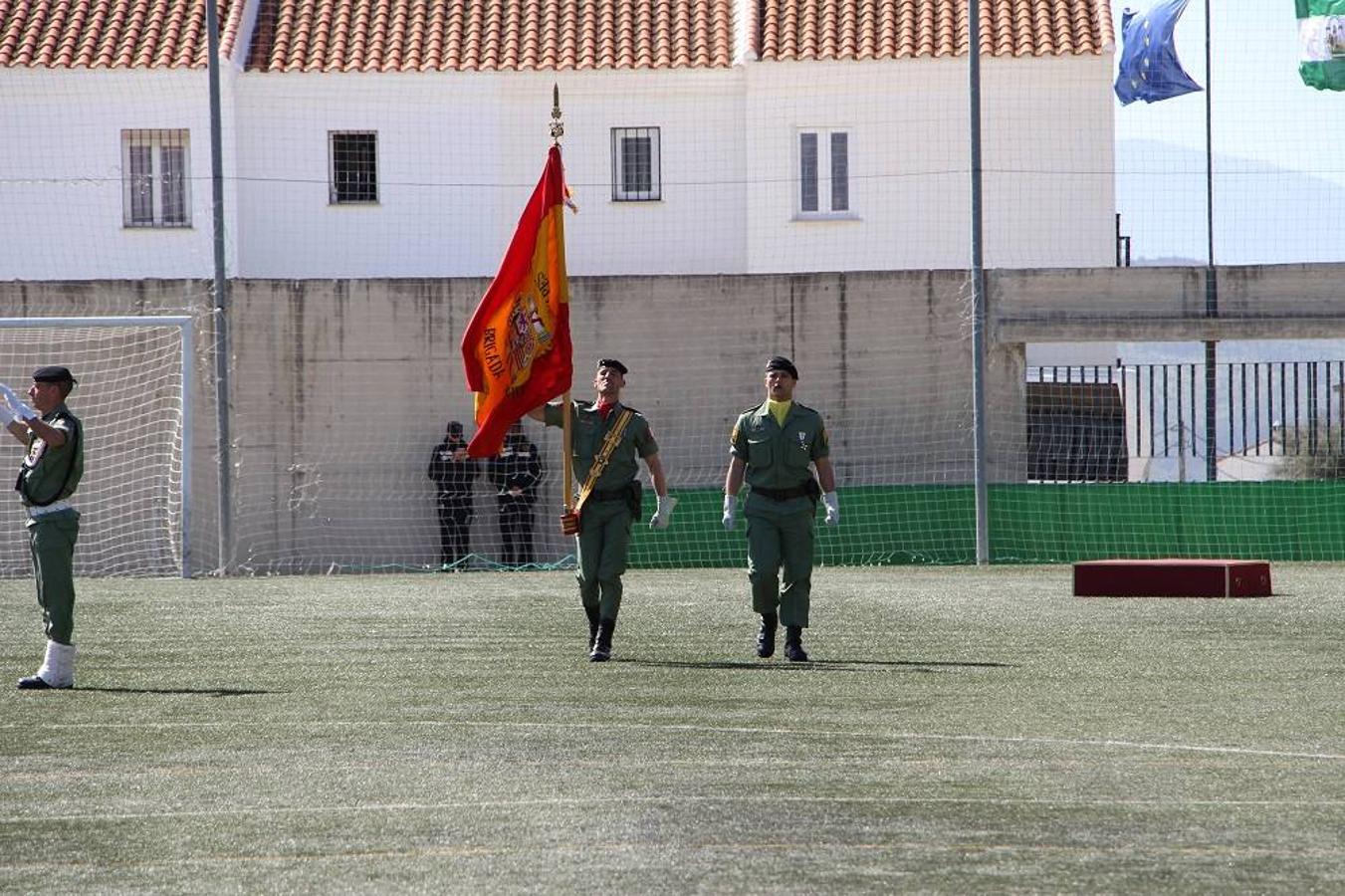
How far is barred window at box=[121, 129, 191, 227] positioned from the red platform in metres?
17.6

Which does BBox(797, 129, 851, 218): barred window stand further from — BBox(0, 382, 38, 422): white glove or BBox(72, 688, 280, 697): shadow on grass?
BBox(72, 688, 280, 697): shadow on grass

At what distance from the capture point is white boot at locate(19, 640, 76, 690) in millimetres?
11562

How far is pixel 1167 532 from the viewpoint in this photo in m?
23.2

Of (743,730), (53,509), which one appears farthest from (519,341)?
(743,730)

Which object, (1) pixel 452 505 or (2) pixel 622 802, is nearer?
(2) pixel 622 802

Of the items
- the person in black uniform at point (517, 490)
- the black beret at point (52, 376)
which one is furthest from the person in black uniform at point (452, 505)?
the black beret at point (52, 376)

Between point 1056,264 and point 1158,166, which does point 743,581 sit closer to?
point 1158,166

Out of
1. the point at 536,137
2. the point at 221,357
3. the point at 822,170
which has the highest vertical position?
the point at 536,137

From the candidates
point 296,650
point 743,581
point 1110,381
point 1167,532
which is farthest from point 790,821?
point 1110,381

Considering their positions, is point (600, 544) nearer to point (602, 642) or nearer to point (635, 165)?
point (602, 642)

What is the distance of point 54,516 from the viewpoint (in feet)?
37.9

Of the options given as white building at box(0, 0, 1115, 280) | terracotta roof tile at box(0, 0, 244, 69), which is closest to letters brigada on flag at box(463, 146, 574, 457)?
white building at box(0, 0, 1115, 280)

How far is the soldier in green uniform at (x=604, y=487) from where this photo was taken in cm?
1296

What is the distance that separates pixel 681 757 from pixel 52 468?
14.7 feet
